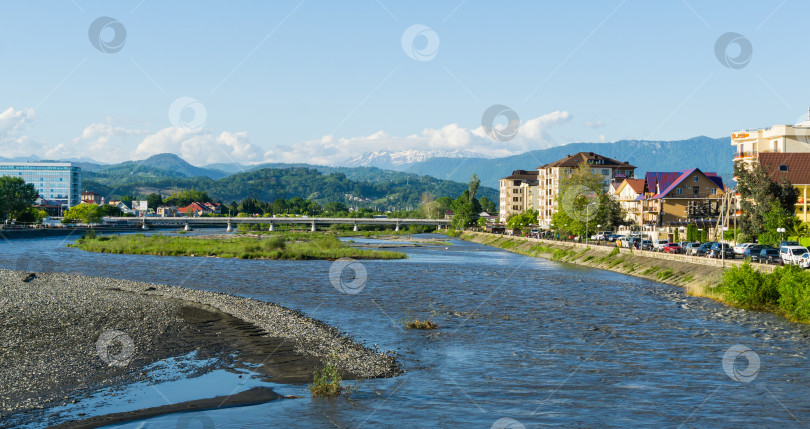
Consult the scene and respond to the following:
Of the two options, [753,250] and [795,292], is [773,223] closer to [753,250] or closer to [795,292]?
[753,250]

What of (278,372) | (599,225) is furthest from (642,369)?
(599,225)

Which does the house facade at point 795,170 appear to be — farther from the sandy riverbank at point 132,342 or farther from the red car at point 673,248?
the sandy riverbank at point 132,342

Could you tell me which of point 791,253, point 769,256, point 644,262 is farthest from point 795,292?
point 644,262

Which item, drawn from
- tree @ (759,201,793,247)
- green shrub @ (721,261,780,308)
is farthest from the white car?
green shrub @ (721,261,780,308)

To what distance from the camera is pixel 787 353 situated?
96.5 ft

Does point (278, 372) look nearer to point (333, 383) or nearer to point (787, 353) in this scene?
point (333, 383)

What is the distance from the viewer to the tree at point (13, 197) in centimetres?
18062

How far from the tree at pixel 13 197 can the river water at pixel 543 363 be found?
497 feet

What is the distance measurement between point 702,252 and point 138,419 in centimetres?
5950

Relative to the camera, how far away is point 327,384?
22516 mm

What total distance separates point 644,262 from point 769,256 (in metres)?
15.9

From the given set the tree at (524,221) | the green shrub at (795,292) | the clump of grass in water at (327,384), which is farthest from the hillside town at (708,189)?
the clump of grass in water at (327,384)

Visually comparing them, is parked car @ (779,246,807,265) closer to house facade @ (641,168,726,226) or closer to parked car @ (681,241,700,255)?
parked car @ (681,241,700,255)

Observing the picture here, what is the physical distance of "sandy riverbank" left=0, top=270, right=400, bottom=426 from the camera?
75.7 ft
